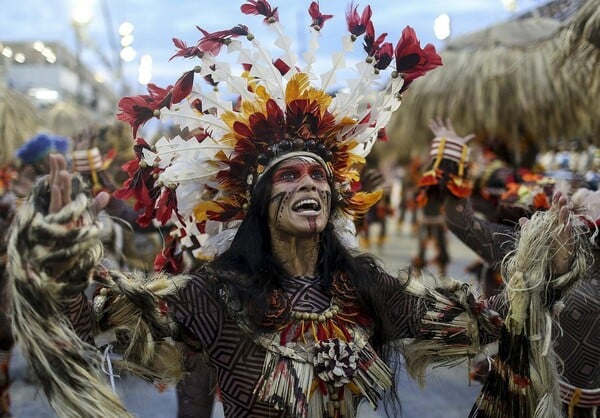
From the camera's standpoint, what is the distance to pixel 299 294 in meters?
2.32

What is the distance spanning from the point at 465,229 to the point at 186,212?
1.36 m

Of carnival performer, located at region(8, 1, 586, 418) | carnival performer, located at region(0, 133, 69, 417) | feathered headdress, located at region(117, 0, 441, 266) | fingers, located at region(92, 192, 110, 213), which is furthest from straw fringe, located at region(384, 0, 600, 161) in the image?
fingers, located at region(92, 192, 110, 213)

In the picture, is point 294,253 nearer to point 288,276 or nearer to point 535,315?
point 288,276

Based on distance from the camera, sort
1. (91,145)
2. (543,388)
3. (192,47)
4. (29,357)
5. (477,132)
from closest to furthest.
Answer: (29,357)
(543,388)
(192,47)
(91,145)
(477,132)

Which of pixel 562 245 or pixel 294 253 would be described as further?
pixel 294 253

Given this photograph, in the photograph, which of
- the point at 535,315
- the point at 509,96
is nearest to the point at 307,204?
the point at 535,315

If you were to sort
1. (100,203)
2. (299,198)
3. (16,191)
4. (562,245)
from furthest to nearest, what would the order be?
(16,191) → (299,198) → (562,245) → (100,203)

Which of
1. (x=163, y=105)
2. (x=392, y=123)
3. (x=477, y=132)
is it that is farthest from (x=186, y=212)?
(x=392, y=123)

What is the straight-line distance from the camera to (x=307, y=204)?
2342mm

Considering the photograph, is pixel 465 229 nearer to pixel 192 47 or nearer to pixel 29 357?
pixel 192 47

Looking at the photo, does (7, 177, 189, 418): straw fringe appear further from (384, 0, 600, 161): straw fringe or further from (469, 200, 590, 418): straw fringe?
(384, 0, 600, 161): straw fringe

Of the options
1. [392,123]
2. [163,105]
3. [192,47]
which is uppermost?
[192,47]

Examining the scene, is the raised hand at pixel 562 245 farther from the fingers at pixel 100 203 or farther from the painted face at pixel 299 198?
the fingers at pixel 100 203

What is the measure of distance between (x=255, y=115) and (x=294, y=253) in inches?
18.6
